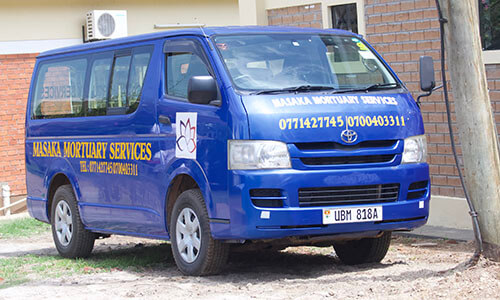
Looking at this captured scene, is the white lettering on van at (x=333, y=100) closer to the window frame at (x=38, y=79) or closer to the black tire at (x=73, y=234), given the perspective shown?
the window frame at (x=38, y=79)

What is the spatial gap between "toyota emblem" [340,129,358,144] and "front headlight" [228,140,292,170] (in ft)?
1.62

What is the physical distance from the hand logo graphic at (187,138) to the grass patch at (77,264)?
1594 millimetres

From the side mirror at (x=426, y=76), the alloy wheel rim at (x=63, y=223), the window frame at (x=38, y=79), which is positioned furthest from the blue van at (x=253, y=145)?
the alloy wheel rim at (x=63, y=223)

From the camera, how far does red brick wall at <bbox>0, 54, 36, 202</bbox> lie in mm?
19141

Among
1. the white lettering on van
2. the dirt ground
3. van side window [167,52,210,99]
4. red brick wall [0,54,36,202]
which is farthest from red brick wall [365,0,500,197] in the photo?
red brick wall [0,54,36,202]

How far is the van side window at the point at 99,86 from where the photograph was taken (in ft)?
32.3

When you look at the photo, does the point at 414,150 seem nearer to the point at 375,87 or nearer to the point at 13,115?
the point at 375,87

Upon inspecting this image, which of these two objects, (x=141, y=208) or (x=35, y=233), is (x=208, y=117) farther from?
(x=35, y=233)

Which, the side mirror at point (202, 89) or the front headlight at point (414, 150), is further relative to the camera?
the front headlight at point (414, 150)

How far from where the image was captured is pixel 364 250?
889cm

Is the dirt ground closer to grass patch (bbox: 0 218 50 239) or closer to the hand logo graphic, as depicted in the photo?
the hand logo graphic

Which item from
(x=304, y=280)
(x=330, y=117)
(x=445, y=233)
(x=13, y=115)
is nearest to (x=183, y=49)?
(x=330, y=117)

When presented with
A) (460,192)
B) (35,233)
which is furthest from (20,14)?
(460,192)

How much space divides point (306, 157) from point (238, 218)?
0.72 meters
